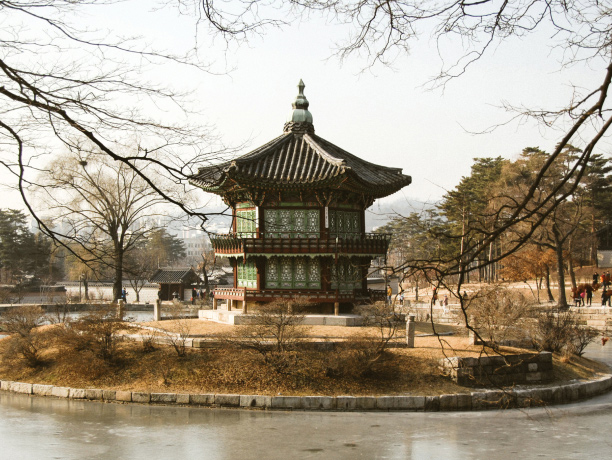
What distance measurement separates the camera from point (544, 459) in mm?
12211

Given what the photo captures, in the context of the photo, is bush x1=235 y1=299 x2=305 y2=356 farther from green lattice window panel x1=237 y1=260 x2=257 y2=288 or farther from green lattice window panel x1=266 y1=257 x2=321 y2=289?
green lattice window panel x1=237 y1=260 x2=257 y2=288

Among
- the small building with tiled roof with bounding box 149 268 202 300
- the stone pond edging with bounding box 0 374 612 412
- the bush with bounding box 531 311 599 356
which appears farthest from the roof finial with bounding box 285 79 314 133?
the small building with tiled roof with bounding box 149 268 202 300

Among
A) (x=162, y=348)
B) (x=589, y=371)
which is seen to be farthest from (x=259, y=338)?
(x=589, y=371)

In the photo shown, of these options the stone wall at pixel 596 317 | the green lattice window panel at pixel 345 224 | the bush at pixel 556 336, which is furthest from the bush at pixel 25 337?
the stone wall at pixel 596 317

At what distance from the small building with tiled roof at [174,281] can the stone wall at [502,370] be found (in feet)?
121

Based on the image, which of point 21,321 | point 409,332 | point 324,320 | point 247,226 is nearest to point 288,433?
point 409,332

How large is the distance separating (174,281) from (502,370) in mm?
37461

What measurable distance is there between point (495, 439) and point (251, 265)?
1494 cm

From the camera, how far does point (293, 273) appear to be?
26250 millimetres

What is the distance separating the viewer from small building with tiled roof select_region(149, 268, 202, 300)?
52875 mm

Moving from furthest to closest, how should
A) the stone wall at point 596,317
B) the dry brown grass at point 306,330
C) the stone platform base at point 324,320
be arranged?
the stone wall at point 596,317, the stone platform base at point 324,320, the dry brown grass at point 306,330

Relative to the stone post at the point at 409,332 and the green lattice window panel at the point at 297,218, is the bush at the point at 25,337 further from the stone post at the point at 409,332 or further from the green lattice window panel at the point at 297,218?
the stone post at the point at 409,332

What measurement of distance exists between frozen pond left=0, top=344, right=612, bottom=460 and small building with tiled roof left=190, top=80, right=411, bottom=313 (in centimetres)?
942

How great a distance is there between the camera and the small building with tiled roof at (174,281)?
5288cm
